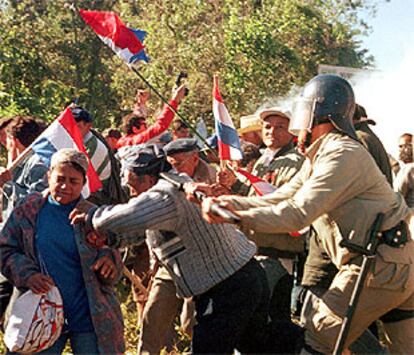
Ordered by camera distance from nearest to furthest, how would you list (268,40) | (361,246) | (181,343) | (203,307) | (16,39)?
→ (361,246) → (203,307) → (181,343) → (16,39) → (268,40)

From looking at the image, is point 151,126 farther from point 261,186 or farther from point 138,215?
point 138,215

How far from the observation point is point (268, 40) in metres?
21.1

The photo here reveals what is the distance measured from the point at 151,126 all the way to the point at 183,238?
4401mm

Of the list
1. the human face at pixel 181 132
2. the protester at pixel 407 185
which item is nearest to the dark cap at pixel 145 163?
the protester at pixel 407 185

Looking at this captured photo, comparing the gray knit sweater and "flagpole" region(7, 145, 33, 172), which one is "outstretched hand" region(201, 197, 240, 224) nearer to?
the gray knit sweater

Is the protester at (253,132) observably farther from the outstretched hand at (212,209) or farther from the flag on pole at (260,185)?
the outstretched hand at (212,209)

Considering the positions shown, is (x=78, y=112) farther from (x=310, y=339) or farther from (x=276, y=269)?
(x=310, y=339)

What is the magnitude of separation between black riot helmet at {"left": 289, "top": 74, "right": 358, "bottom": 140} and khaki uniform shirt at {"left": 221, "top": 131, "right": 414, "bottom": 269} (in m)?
0.10

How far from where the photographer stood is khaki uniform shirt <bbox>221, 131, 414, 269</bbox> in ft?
15.3

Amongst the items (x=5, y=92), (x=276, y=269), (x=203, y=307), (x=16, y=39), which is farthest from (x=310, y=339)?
(x=16, y=39)

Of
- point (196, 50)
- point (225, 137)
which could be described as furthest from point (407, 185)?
point (196, 50)

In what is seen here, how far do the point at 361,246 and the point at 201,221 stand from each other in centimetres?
88

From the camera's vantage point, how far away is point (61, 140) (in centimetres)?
657

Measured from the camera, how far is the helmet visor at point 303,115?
16.9 feet
